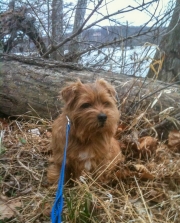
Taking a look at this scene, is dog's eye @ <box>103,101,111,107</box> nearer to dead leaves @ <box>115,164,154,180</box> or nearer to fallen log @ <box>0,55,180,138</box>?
dead leaves @ <box>115,164,154,180</box>

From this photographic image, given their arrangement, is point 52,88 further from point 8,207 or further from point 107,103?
point 8,207

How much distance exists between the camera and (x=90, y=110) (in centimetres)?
359

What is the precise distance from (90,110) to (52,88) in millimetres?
2353

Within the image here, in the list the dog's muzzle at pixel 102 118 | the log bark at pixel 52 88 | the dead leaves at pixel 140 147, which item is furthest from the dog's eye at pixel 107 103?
the log bark at pixel 52 88

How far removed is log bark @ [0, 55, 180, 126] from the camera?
5391 mm

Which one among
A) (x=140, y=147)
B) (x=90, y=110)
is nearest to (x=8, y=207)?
(x=90, y=110)

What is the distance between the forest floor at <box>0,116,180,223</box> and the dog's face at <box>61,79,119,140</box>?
1.73ft

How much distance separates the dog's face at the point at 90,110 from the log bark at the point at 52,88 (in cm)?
156

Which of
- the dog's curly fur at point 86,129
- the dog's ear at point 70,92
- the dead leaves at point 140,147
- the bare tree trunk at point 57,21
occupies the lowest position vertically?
the dead leaves at point 140,147

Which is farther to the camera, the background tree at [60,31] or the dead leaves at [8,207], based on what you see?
the background tree at [60,31]

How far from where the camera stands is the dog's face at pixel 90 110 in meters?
3.58

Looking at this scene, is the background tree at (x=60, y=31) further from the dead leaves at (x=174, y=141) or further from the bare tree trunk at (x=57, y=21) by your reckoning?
the dead leaves at (x=174, y=141)

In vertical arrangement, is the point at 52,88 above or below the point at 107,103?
below

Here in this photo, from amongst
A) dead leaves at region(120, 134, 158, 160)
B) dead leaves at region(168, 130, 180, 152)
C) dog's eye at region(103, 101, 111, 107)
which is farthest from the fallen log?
dog's eye at region(103, 101, 111, 107)
